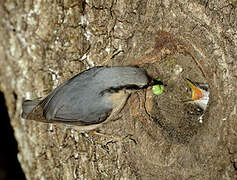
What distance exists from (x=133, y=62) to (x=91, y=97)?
45 cm

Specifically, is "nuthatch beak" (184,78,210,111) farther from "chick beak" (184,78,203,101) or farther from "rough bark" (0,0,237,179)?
"rough bark" (0,0,237,179)

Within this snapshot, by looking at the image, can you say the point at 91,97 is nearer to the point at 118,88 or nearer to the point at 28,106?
the point at 118,88

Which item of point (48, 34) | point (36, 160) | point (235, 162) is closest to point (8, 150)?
point (36, 160)

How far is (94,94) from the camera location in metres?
2.54

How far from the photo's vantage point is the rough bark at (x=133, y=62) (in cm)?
223

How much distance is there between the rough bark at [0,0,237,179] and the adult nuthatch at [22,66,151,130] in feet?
0.53

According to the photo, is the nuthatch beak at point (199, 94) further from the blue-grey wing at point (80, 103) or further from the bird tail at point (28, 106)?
the bird tail at point (28, 106)

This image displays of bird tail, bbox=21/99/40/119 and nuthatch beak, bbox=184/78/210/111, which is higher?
nuthatch beak, bbox=184/78/210/111

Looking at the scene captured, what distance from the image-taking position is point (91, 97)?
2541mm

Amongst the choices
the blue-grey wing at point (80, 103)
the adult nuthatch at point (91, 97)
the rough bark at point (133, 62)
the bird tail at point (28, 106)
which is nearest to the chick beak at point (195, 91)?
the rough bark at point (133, 62)

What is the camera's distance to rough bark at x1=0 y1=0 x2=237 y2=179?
2.23 meters

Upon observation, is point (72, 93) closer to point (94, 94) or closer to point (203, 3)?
point (94, 94)

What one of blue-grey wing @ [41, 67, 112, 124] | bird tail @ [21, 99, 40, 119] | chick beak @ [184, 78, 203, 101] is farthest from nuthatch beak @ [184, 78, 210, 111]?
bird tail @ [21, 99, 40, 119]

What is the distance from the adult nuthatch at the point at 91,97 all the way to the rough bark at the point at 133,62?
0.53 ft
